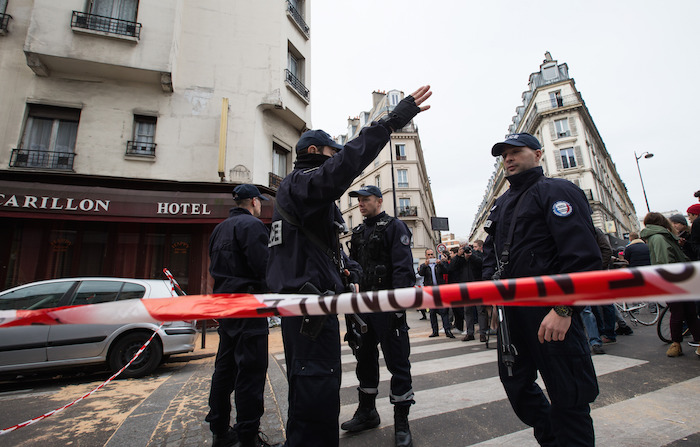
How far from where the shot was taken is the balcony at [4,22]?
965 centimetres

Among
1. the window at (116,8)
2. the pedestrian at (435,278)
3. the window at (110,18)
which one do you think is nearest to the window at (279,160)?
the window at (110,18)

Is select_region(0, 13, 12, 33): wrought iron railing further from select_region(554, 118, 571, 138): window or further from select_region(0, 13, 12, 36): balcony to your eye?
select_region(554, 118, 571, 138): window

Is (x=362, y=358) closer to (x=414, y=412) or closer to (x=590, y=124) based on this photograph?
(x=414, y=412)

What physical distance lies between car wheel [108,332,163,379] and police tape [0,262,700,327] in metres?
4.16

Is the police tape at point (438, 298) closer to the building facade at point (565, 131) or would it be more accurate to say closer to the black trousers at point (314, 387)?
the black trousers at point (314, 387)

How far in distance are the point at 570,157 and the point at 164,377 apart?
1471 inches

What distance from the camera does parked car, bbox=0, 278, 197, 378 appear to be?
4.57 metres

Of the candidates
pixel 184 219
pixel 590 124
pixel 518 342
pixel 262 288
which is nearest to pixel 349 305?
pixel 518 342

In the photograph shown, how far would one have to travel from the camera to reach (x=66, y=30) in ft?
31.8

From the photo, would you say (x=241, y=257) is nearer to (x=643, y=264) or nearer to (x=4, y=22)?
(x=643, y=264)

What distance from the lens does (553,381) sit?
1.67m

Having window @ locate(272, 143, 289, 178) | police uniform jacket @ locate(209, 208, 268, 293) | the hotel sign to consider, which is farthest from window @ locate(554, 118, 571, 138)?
police uniform jacket @ locate(209, 208, 268, 293)

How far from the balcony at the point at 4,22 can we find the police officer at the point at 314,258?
13.7 meters

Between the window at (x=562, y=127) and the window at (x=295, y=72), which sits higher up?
the window at (x=562, y=127)
